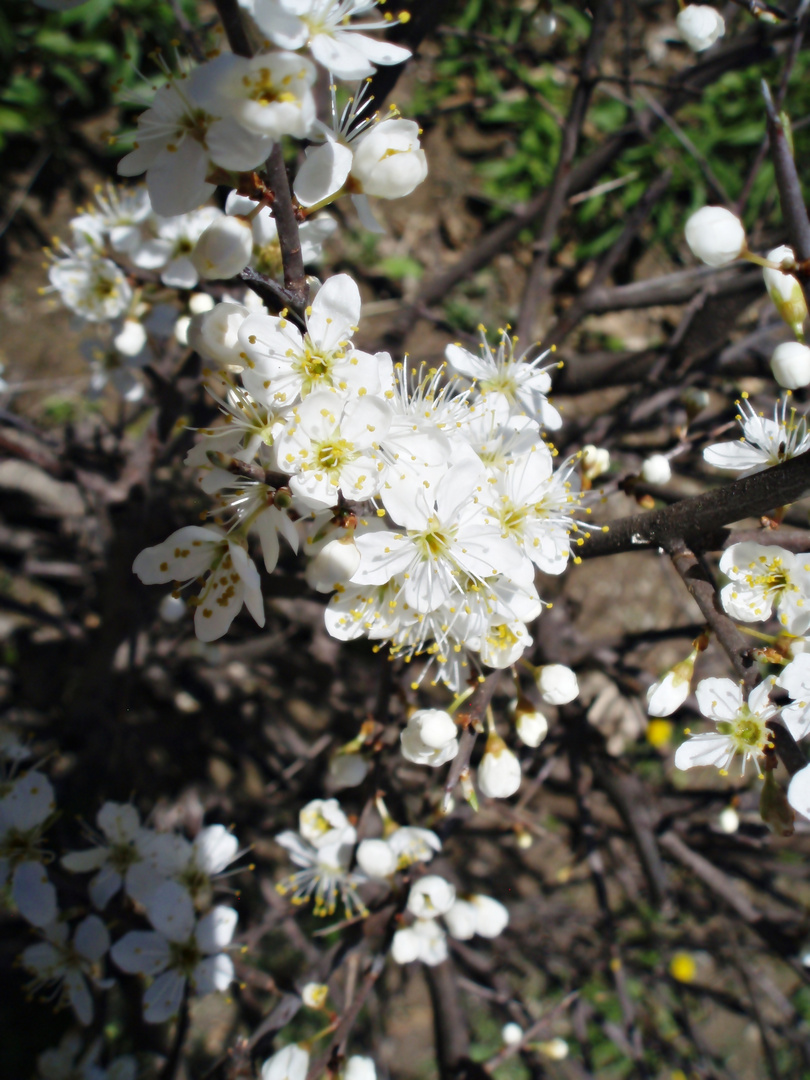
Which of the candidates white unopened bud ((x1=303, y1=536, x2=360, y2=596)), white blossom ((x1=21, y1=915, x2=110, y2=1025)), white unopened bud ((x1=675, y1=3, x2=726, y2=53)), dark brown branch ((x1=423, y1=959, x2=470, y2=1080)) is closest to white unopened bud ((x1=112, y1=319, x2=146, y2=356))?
white unopened bud ((x1=303, y1=536, x2=360, y2=596))

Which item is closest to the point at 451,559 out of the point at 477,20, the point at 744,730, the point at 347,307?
the point at 347,307

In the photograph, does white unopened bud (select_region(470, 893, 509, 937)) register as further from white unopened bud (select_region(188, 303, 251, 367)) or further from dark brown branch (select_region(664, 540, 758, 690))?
white unopened bud (select_region(188, 303, 251, 367))

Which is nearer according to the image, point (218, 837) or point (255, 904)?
point (218, 837)

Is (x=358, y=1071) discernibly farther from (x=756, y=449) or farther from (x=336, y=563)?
(x=756, y=449)

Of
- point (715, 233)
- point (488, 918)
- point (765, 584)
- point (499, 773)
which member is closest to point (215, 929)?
point (488, 918)

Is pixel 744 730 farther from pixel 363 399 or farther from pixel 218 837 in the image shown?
pixel 218 837

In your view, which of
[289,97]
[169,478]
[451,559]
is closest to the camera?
[289,97]

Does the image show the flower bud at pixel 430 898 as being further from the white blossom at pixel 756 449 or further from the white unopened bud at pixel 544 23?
the white unopened bud at pixel 544 23
